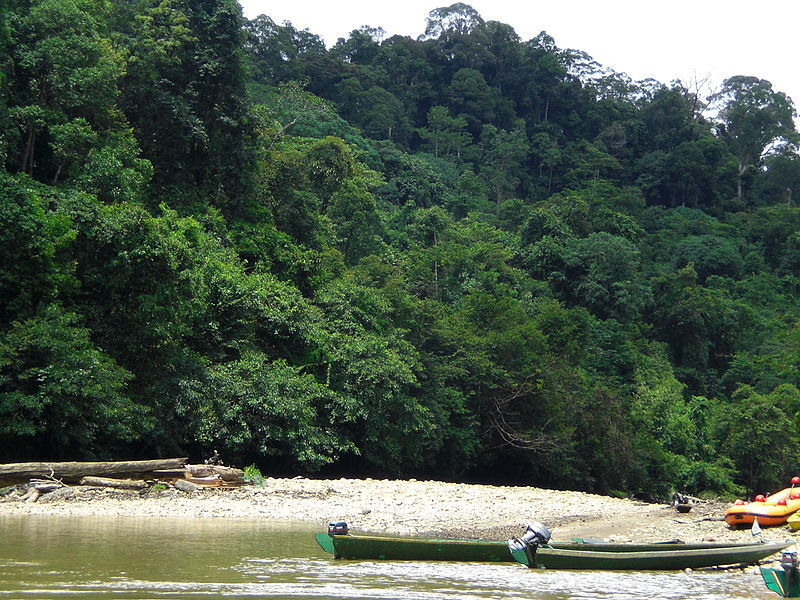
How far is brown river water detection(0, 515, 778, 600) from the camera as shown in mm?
9891

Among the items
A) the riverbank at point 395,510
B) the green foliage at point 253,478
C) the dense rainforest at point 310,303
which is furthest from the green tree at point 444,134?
the green foliage at point 253,478

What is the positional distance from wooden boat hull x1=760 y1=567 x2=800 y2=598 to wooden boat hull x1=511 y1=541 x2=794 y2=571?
144 cm

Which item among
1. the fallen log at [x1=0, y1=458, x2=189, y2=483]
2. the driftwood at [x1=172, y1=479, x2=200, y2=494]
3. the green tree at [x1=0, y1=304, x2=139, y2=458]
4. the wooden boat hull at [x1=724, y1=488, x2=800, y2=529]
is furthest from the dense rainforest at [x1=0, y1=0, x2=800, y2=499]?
the wooden boat hull at [x1=724, y1=488, x2=800, y2=529]

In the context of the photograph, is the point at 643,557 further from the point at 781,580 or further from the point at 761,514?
the point at 761,514

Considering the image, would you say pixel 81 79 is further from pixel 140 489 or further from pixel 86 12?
pixel 140 489

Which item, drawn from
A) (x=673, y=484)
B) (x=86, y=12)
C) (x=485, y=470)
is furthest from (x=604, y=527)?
(x=86, y=12)

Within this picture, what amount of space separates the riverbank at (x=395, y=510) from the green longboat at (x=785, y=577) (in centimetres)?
426

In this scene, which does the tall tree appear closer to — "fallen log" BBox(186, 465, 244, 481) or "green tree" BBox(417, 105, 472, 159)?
"green tree" BBox(417, 105, 472, 159)

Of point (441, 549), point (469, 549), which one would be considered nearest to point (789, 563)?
point (469, 549)

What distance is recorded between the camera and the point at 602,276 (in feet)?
142

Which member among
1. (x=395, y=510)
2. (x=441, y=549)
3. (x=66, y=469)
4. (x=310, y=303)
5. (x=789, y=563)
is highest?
(x=310, y=303)

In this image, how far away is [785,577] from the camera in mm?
10773

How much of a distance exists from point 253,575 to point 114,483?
283 inches

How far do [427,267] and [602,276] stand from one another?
10.8m
